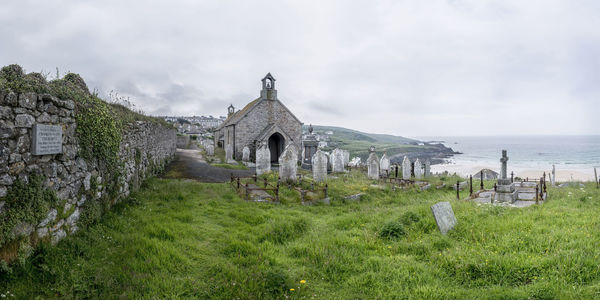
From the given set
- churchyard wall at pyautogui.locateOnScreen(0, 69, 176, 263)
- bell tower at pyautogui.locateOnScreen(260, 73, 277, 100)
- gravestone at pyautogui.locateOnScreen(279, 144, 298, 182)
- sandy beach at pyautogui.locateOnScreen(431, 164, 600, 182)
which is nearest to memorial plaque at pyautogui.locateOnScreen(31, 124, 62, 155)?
churchyard wall at pyautogui.locateOnScreen(0, 69, 176, 263)

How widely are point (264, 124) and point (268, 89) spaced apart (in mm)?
3038

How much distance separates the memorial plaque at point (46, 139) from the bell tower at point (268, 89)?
66.7 feet

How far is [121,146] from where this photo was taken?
7566 mm

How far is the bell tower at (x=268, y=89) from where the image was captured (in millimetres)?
24484

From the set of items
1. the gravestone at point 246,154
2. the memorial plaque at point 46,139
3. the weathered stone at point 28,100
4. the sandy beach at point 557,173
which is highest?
the weathered stone at point 28,100

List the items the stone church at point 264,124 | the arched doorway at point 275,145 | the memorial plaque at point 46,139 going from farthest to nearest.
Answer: the arched doorway at point 275,145, the stone church at point 264,124, the memorial plaque at point 46,139

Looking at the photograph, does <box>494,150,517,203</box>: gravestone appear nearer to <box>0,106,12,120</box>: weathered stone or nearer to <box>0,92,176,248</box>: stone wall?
<box>0,92,176,248</box>: stone wall

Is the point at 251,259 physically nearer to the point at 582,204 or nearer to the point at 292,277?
the point at 292,277

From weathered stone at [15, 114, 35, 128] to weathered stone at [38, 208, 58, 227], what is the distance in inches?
53.2

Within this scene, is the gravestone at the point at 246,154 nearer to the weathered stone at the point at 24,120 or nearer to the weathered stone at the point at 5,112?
the weathered stone at the point at 24,120

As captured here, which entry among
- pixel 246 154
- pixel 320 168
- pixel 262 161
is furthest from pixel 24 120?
pixel 246 154

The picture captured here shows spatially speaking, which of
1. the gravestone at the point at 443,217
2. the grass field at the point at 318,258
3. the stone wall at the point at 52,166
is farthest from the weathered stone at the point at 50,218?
the gravestone at the point at 443,217

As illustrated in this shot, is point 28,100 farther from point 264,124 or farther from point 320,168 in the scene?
point 264,124

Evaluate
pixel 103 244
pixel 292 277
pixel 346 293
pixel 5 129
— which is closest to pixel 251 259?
pixel 292 277
